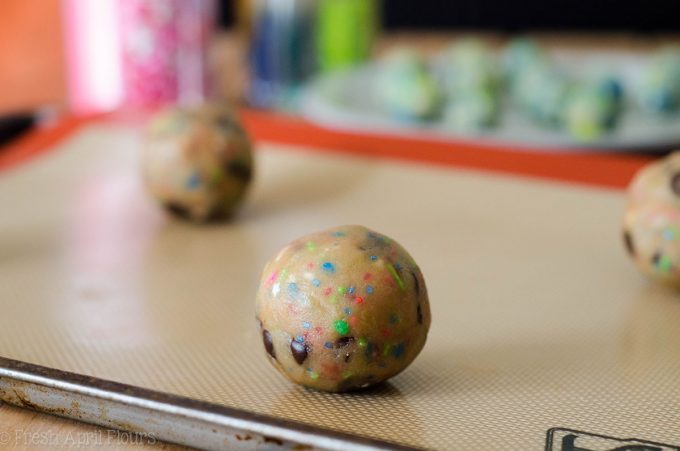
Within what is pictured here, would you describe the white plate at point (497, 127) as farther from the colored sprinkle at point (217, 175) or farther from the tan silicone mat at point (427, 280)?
the colored sprinkle at point (217, 175)

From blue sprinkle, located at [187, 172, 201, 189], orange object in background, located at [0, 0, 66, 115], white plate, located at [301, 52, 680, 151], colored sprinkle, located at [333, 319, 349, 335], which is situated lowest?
orange object in background, located at [0, 0, 66, 115]

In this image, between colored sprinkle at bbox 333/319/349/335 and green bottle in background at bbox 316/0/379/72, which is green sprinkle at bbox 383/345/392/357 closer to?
colored sprinkle at bbox 333/319/349/335

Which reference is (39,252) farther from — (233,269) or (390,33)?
(390,33)

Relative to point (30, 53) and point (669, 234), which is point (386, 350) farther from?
point (30, 53)

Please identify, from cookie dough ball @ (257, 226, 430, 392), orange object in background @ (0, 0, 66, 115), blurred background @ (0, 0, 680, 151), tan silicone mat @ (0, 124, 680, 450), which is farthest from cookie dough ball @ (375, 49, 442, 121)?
orange object in background @ (0, 0, 66, 115)

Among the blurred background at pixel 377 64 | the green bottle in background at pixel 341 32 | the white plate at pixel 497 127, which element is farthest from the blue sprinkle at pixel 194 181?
the green bottle in background at pixel 341 32

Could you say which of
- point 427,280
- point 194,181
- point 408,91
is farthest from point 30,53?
point 427,280

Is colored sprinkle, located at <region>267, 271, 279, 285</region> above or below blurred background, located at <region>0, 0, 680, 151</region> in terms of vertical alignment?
above
